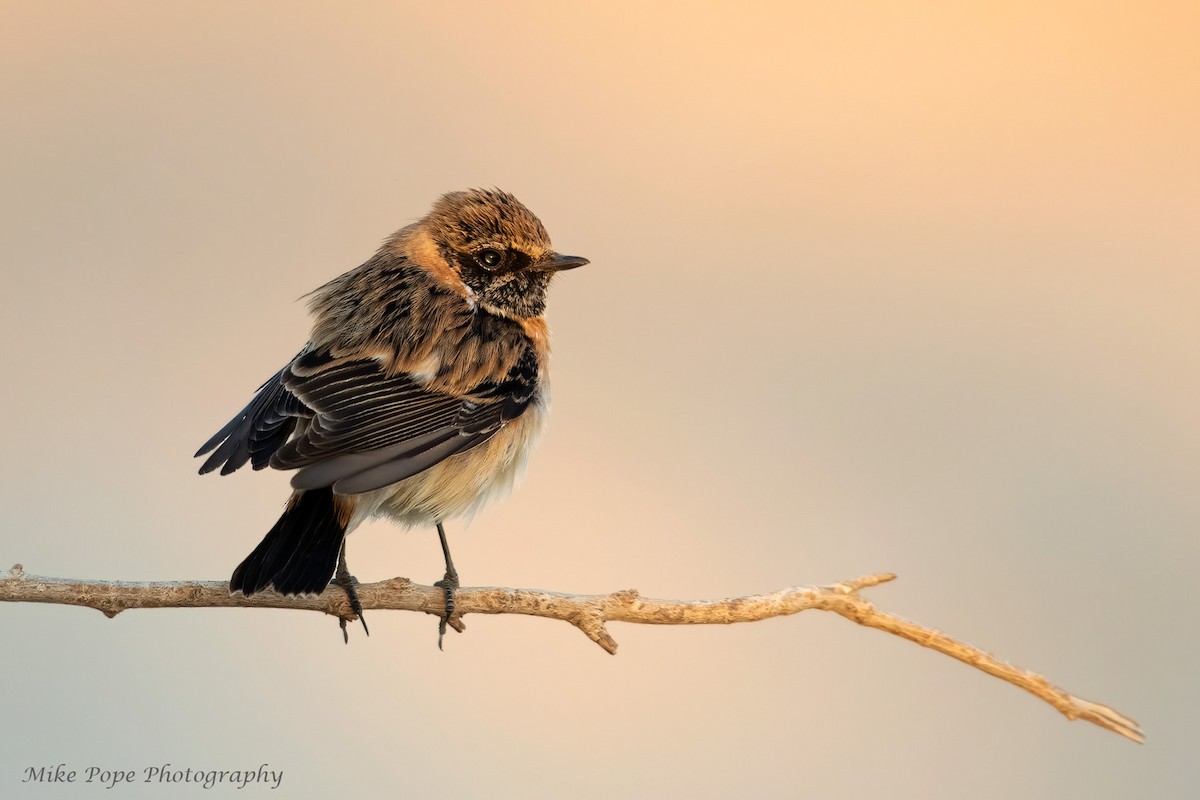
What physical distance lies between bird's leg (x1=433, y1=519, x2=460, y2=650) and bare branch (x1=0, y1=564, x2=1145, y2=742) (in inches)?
5.3

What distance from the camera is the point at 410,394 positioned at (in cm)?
376

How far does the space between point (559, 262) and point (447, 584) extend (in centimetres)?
132

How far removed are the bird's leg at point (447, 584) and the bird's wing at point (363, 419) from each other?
389 millimetres

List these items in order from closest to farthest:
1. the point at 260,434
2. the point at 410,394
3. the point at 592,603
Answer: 1. the point at 592,603
2. the point at 260,434
3. the point at 410,394

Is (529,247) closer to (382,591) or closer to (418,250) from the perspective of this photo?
(418,250)

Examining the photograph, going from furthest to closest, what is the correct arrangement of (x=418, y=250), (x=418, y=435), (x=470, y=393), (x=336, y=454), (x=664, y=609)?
(x=418, y=250), (x=470, y=393), (x=418, y=435), (x=336, y=454), (x=664, y=609)

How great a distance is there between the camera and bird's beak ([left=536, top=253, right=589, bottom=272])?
4.22m

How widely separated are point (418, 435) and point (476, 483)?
0.40m

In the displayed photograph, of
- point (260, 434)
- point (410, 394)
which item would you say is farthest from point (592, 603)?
point (260, 434)

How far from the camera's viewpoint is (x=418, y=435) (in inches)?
140

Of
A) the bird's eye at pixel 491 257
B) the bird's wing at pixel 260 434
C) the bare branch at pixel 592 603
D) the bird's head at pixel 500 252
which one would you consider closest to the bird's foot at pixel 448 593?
the bare branch at pixel 592 603

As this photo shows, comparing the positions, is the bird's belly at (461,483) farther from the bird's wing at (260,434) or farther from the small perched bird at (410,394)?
the bird's wing at (260,434)

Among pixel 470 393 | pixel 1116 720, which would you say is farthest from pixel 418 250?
pixel 1116 720

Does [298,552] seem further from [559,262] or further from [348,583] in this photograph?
[559,262]
